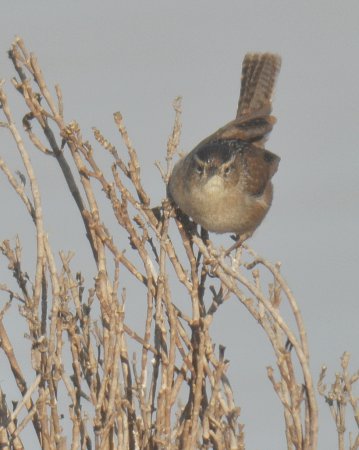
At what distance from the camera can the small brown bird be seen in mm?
3986

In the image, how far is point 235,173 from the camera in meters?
4.28

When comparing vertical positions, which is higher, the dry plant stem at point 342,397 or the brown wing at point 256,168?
the brown wing at point 256,168

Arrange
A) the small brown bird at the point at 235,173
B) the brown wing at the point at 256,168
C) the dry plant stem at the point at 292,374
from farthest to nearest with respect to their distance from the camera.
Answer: the brown wing at the point at 256,168
the small brown bird at the point at 235,173
the dry plant stem at the point at 292,374

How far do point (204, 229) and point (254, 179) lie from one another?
1029mm

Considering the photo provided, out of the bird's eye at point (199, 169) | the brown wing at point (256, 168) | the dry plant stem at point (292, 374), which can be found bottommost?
the dry plant stem at point (292, 374)

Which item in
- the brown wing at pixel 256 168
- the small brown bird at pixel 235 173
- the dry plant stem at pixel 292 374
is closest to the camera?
the dry plant stem at pixel 292 374

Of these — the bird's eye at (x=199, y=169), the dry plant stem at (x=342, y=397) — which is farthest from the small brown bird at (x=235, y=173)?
the dry plant stem at (x=342, y=397)

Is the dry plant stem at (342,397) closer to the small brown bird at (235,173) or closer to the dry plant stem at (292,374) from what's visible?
the dry plant stem at (292,374)

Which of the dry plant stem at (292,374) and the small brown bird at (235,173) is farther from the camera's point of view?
the small brown bird at (235,173)

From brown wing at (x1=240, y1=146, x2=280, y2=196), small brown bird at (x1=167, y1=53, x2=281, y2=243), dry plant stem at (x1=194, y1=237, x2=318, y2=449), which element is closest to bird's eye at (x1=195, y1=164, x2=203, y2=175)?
small brown bird at (x1=167, y1=53, x2=281, y2=243)

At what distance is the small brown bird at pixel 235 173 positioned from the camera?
13.1 feet

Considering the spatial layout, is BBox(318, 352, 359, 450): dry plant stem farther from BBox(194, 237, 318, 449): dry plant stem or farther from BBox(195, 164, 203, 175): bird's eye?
BBox(195, 164, 203, 175): bird's eye

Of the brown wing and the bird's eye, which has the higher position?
the brown wing

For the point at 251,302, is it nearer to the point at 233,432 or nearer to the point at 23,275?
the point at 233,432
